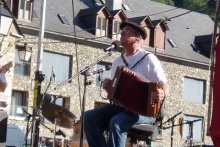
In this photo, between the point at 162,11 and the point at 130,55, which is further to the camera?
the point at 162,11

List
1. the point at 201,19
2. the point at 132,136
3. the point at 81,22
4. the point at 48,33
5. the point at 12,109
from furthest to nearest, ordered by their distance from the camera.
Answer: the point at 201,19, the point at 81,22, the point at 48,33, the point at 12,109, the point at 132,136

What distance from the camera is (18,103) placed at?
3297 cm

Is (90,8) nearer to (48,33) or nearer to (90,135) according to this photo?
(48,33)

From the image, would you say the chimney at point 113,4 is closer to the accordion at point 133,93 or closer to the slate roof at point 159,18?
the slate roof at point 159,18

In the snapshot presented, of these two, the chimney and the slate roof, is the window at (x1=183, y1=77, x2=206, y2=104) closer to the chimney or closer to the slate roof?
the slate roof

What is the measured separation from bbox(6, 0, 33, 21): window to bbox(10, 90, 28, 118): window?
3.82 meters

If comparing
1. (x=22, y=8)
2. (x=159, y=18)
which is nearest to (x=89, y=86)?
(x=22, y=8)

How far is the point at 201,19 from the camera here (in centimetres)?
4656

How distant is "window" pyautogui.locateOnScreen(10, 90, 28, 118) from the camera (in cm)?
3231

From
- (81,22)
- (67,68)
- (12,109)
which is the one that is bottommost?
(12,109)

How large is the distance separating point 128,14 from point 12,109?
1202 centimetres

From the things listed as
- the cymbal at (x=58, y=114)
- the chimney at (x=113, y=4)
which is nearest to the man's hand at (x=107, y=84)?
the cymbal at (x=58, y=114)

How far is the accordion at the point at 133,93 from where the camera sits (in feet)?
22.8

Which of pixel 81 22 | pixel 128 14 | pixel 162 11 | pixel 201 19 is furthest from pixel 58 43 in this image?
pixel 201 19
